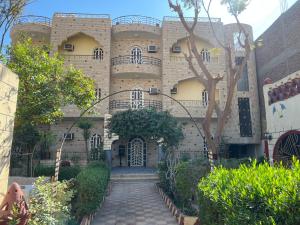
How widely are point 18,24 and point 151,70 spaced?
11.3 metres

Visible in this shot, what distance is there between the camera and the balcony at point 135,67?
61.4 ft

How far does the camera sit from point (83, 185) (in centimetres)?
655

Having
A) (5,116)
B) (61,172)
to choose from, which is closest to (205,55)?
(61,172)

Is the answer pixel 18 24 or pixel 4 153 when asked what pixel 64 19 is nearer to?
pixel 18 24

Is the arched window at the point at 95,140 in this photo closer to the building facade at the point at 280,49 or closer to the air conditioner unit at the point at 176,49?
the air conditioner unit at the point at 176,49

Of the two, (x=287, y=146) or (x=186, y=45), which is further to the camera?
(x=186, y=45)

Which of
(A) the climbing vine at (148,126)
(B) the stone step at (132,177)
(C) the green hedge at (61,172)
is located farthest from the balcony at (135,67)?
(C) the green hedge at (61,172)

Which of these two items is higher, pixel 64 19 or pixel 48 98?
pixel 64 19

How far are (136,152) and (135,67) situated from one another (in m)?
6.92

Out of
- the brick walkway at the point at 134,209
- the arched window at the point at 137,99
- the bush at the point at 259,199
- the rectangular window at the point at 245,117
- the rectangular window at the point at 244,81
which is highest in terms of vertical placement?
the rectangular window at the point at 244,81

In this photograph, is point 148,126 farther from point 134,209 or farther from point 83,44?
point 83,44

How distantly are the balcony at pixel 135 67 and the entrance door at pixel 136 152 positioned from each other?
5.39 m

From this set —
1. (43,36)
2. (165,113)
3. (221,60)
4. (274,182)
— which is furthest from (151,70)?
(274,182)

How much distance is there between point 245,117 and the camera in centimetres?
1939
